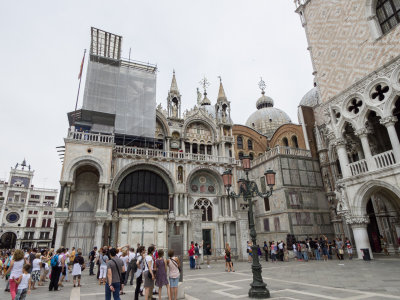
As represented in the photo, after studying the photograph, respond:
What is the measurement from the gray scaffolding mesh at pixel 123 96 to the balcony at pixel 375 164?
55.4 feet

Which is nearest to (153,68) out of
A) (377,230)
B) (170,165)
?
(170,165)

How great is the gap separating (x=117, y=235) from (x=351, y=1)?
23.7 meters

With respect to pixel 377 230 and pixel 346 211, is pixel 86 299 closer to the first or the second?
pixel 346 211

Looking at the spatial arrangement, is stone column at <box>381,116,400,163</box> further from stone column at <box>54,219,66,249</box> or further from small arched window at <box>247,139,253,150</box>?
stone column at <box>54,219,66,249</box>

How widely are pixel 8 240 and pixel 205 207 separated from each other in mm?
50592

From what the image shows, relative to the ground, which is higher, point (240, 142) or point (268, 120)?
point (268, 120)

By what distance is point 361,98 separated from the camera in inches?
588

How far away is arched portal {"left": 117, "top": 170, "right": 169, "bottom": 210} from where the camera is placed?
69.5 ft

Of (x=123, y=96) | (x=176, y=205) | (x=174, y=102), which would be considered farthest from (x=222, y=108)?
(x=176, y=205)

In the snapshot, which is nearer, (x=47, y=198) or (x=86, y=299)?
(x=86, y=299)

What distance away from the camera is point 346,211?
1513cm

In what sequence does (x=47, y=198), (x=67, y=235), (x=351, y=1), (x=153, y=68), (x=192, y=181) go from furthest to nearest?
(x=47, y=198)
(x=153, y=68)
(x=192, y=181)
(x=67, y=235)
(x=351, y=1)

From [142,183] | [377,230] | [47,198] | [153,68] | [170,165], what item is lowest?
[377,230]

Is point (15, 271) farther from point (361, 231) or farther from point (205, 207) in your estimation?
point (205, 207)
